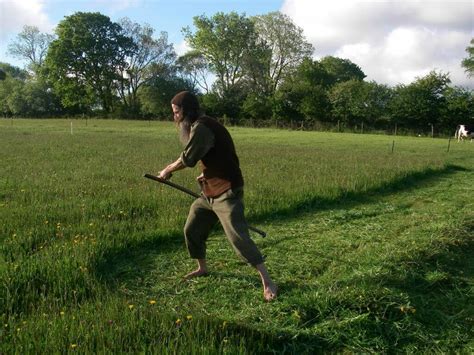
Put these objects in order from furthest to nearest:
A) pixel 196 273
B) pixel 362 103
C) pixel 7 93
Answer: pixel 7 93
pixel 362 103
pixel 196 273

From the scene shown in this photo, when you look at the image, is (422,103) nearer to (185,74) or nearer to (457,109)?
(457,109)

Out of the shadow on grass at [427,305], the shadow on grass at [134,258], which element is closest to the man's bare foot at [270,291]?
the shadow on grass at [427,305]

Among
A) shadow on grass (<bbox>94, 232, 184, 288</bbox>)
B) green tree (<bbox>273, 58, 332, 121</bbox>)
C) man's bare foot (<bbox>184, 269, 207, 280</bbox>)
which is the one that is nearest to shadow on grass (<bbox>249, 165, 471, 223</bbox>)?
shadow on grass (<bbox>94, 232, 184, 288</bbox>)

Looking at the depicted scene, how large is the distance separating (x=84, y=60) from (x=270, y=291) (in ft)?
216

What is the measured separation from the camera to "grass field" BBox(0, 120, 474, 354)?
3.80 metres

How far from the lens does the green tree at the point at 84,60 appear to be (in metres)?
63.5

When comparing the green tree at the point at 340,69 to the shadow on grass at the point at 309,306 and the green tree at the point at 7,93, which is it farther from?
the shadow on grass at the point at 309,306

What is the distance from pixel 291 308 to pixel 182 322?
1.11m

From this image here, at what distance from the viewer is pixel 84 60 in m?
64.1

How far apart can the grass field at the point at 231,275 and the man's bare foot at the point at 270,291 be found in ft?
0.27

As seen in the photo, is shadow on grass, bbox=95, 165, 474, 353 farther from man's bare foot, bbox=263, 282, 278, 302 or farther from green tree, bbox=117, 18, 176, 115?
green tree, bbox=117, 18, 176, 115

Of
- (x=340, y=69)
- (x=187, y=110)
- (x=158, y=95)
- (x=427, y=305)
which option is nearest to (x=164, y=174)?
(x=187, y=110)

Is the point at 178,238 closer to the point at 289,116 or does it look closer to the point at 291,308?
the point at 291,308

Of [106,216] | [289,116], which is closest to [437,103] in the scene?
[289,116]
